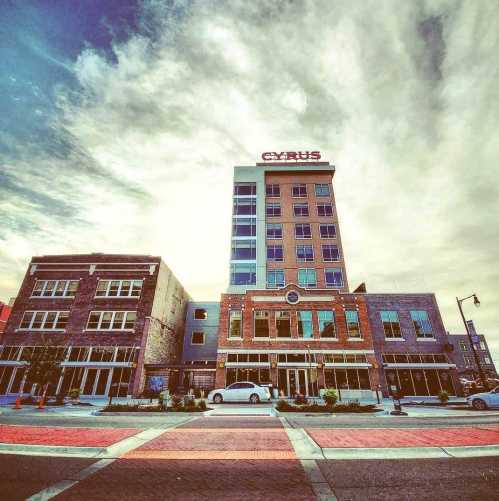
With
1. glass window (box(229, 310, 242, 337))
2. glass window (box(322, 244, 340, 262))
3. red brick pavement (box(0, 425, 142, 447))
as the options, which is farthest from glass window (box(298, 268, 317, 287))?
red brick pavement (box(0, 425, 142, 447))

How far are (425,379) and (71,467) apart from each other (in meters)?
31.0

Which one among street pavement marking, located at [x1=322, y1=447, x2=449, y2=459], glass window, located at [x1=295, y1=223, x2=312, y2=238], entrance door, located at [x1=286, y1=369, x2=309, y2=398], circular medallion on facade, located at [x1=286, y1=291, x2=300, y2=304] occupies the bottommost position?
street pavement marking, located at [x1=322, y1=447, x2=449, y2=459]

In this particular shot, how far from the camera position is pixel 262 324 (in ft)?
97.0

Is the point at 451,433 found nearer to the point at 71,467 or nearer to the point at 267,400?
the point at 71,467

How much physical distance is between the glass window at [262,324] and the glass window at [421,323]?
51.0ft

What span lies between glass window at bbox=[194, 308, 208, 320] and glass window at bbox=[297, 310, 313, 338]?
14853mm

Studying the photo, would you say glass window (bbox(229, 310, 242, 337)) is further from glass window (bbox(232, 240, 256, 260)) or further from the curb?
the curb

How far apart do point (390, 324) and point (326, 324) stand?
6852 millimetres

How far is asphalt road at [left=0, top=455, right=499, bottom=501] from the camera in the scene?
4371mm

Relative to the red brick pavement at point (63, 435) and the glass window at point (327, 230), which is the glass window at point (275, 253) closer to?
the glass window at point (327, 230)

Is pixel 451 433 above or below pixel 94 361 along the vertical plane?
below

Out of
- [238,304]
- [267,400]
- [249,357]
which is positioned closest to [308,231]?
[238,304]

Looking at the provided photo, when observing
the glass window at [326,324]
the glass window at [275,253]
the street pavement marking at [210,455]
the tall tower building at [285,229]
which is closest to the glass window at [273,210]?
the tall tower building at [285,229]

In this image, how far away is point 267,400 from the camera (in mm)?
22016
